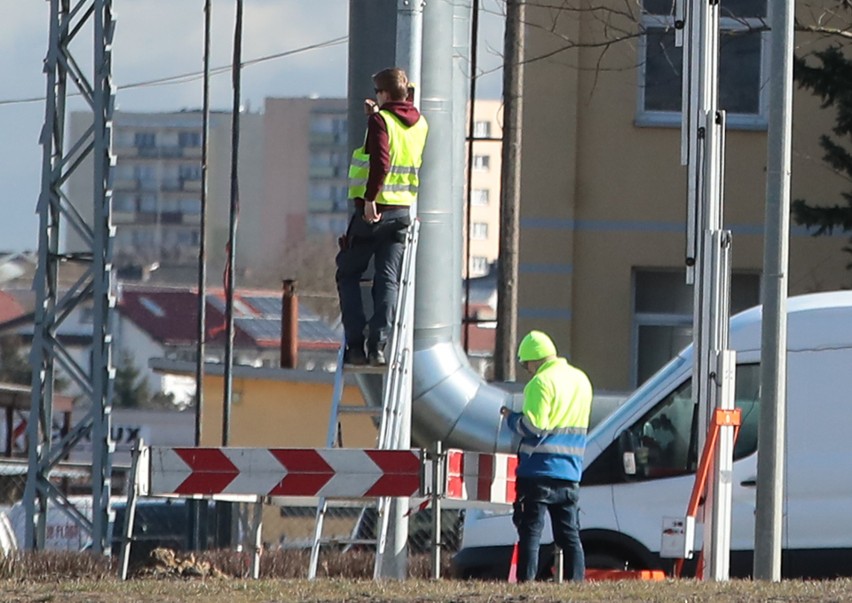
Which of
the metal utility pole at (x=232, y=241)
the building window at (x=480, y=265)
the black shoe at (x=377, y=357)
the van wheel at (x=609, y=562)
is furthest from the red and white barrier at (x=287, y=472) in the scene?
the building window at (x=480, y=265)

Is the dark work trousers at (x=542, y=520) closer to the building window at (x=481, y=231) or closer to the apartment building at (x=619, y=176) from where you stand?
the apartment building at (x=619, y=176)

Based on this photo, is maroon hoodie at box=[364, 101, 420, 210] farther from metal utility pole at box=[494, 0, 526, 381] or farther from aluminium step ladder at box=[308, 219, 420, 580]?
metal utility pole at box=[494, 0, 526, 381]

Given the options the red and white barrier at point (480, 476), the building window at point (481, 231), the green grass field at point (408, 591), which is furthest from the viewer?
the building window at point (481, 231)

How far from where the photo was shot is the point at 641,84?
21469 mm

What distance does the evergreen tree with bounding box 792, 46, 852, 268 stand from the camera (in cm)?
1862

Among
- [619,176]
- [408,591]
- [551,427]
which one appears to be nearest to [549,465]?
[551,427]

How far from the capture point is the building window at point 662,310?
21922 millimetres

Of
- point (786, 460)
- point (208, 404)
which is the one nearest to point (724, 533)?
point (786, 460)

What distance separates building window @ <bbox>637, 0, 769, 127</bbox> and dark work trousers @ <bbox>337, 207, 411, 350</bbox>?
1107 cm

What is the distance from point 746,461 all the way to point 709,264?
7.43ft

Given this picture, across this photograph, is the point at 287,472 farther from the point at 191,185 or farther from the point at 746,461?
the point at 191,185

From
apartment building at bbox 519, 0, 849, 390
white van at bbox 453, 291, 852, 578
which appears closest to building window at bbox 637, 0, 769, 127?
apartment building at bbox 519, 0, 849, 390

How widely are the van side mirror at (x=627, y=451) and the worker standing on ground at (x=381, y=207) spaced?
7.80ft

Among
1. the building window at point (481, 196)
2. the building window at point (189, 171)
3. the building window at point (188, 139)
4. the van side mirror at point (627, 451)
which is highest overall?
the building window at point (188, 139)
